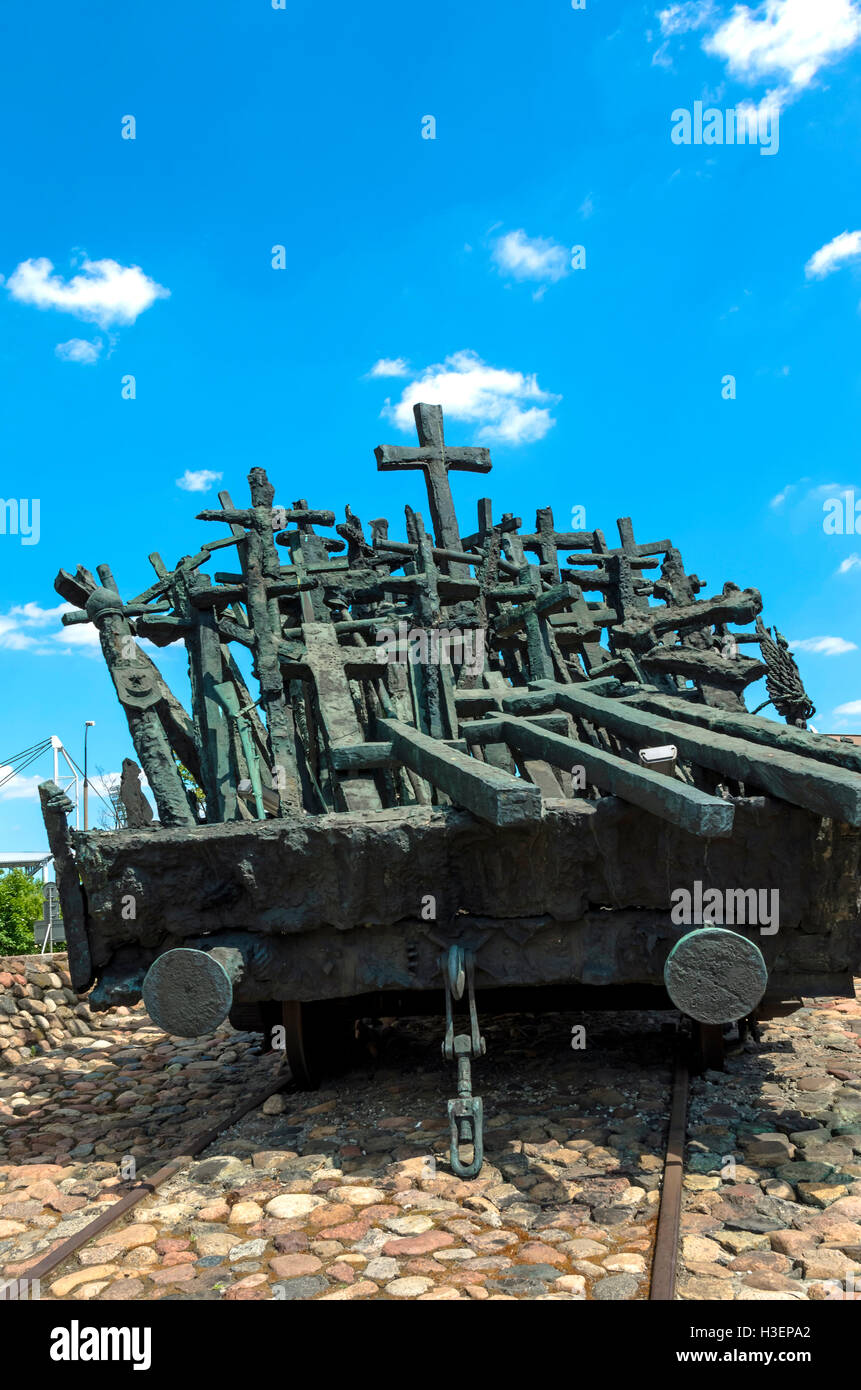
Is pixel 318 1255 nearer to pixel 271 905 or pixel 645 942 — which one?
pixel 271 905

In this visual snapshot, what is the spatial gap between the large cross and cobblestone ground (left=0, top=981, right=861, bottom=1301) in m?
4.13

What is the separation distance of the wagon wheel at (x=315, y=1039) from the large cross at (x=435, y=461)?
383 cm

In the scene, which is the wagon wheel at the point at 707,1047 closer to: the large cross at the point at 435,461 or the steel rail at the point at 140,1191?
the steel rail at the point at 140,1191

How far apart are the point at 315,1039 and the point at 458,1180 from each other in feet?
6.13

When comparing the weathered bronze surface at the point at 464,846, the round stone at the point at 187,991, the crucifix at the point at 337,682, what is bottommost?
the round stone at the point at 187,991

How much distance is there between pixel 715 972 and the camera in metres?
4.11

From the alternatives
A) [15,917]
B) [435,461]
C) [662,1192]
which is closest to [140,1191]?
[662,1192]

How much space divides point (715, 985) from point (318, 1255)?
191cm

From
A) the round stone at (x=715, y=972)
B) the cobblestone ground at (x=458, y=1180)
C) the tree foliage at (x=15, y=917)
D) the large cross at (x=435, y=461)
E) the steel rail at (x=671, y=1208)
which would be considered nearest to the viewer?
the steel rail at (x=671, y=1208)

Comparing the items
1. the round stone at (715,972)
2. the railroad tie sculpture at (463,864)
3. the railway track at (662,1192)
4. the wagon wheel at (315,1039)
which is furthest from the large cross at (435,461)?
the round stone at (715,972)

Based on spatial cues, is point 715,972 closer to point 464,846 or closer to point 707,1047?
point 464,846

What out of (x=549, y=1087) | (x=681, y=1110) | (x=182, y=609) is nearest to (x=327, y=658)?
(x=182, y=609)

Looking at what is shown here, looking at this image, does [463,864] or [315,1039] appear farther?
[315,1039]

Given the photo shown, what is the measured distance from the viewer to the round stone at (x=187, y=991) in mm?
4559
